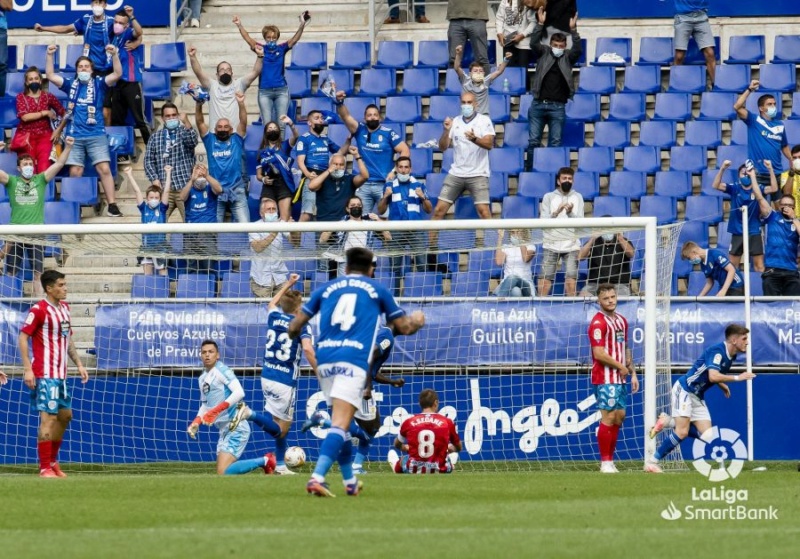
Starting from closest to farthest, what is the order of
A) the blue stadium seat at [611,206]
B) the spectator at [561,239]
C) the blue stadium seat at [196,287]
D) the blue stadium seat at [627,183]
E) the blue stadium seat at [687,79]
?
the spectator at [561,239], the blue stadium seat at [196,287], the blue stadium seat at [611,206], the blue stadium seat at [627,183], the blue stadium seat at [687,79]

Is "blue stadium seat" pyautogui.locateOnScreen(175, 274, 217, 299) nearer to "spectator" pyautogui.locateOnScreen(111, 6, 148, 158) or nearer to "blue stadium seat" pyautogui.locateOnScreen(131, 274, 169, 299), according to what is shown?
"blue stadium seat" pyautogui.locateOnScreen(131, 274, 169, 299)

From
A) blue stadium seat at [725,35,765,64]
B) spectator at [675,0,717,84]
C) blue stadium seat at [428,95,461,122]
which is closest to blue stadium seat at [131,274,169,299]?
blue stadium seat at [428,95,461,122]

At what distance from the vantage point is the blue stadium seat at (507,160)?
21547 millimetres

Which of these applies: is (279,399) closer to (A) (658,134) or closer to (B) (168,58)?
(A) (658,134)

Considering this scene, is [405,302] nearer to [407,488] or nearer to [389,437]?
[389,437]

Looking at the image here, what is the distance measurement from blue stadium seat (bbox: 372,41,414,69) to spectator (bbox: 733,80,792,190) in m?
5.87

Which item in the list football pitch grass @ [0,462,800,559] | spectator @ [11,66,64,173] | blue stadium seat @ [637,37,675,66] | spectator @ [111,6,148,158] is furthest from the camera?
blue stadium seat @ [637,37,675,66]

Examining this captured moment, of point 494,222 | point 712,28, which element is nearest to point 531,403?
point 494,222

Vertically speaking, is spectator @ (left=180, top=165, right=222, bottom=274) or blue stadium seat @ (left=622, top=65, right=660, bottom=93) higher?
blue stadium seat @ (left=622, top=65, right=660, bottom=93)

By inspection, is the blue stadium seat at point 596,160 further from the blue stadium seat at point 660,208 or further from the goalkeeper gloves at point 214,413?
the goalkeeper gloves at point 214,413

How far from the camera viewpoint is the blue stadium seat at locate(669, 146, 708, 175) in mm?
21375

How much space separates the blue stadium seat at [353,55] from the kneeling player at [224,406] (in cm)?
959

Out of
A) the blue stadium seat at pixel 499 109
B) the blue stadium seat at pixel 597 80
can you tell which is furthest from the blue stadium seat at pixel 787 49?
the blue stadium seat at pixel 499 109

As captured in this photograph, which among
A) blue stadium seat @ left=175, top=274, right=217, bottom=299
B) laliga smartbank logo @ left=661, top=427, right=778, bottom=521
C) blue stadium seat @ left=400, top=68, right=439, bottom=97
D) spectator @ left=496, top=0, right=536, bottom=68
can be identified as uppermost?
spectator @ left=496, top=0, right=536, bottom=68
